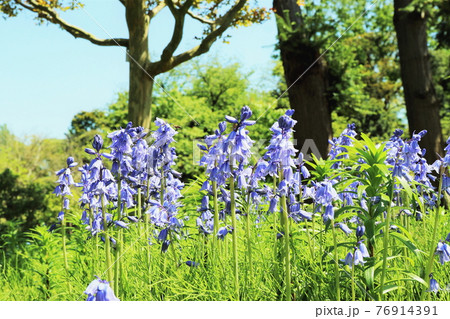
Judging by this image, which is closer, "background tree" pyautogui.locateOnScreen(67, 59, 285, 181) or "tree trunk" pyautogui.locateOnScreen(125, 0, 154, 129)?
"tree trunk" pyautogui.locateOnScreen(125, 0, 154, 129)

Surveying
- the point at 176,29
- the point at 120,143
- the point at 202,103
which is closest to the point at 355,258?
the point at 120,143

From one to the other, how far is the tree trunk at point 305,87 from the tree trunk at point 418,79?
5.60ft

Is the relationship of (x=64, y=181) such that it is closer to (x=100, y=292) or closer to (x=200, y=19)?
(x=100, y=292)

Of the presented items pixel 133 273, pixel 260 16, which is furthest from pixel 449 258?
pixel 260 16

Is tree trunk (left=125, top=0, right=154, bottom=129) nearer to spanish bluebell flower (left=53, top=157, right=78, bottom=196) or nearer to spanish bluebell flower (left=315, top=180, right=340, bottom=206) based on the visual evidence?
spanish bluebell flower (left=53, top=157, right=78, bottom=196)

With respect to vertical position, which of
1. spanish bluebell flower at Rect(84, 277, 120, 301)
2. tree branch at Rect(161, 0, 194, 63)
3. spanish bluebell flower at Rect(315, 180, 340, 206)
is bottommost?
spanish bluebell flower at Rect(84, 277, 120, 301)

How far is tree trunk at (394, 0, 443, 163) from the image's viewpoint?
888cm

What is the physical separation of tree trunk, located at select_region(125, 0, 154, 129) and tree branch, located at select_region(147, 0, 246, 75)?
8.8 inches

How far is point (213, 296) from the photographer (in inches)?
115

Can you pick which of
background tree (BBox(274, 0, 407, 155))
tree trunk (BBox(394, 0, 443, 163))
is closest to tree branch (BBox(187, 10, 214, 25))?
tree trunk (BBox(394, 0, 443, 163))

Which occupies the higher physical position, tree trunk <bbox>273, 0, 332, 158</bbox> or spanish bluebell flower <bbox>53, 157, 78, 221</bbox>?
tree trunk <bbox>273, 0, 332, 158</bbox>

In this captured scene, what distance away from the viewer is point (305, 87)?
351 inches

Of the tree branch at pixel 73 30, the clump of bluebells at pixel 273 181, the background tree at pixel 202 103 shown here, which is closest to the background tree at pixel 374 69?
the background tree at pixel 202 103

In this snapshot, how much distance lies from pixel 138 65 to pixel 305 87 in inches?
135
